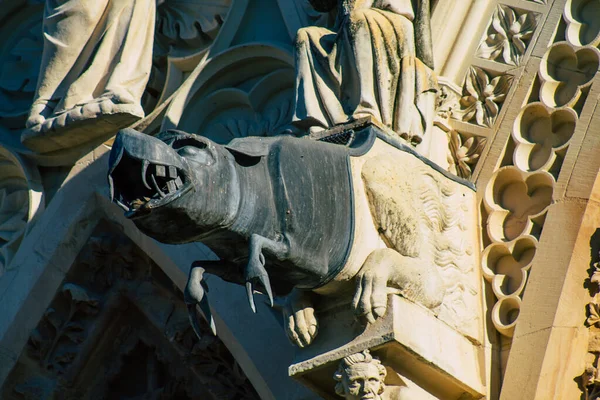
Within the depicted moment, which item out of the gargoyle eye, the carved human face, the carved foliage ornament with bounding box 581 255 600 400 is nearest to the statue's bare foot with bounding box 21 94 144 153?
the gargoyle eye

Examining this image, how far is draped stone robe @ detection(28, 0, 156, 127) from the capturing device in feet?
20.7

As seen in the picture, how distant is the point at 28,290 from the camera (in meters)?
6.51

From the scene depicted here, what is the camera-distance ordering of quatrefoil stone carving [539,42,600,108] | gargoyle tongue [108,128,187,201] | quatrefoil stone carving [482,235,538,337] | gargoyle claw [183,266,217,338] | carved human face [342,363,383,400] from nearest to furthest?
gargoyle tongue [108,128,187,201]
gargoyle claw [183,266,217,338]
carved human face [342,363,383,400]
quatrefoil stone carving [482,235,538,337]
quatrefoil stone carving [539,42,600,108]

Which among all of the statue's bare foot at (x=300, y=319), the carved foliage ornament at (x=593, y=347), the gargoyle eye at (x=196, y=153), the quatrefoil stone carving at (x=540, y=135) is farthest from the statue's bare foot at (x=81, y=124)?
the carved foliage ornament at (x=593, y=347)

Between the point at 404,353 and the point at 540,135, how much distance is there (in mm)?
1048

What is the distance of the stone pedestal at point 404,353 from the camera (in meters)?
4.99

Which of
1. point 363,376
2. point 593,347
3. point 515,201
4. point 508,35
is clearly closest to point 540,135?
point 515,201

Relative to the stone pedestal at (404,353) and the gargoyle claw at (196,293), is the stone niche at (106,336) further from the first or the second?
the gargoyle claw at (196,293)

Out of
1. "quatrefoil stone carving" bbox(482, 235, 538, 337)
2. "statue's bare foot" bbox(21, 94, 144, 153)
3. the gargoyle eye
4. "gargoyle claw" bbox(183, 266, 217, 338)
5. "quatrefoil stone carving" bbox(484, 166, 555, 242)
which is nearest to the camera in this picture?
the gargoyle eye

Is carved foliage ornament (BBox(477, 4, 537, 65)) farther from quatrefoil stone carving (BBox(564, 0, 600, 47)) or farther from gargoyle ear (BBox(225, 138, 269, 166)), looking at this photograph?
gargoyle ear (BBox(225, 138, 269, 166))

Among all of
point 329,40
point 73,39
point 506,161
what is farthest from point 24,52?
point 506,161

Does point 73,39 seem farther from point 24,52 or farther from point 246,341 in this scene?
point 246,341

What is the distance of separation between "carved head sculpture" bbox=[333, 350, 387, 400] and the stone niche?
60.0 inches

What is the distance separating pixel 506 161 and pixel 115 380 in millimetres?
1948
